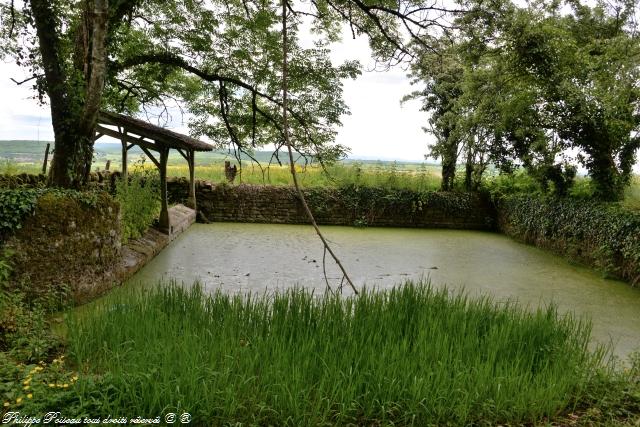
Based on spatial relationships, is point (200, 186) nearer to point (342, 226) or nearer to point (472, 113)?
point (342, 226)

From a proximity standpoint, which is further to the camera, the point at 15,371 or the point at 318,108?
the point at 318,108

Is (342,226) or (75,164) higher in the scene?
(75,164)

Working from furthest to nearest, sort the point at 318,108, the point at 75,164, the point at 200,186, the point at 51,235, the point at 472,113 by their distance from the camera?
the point at 200,186
the point at 472,113
the point at 318,108
the point at 75,164
the point at 51,235

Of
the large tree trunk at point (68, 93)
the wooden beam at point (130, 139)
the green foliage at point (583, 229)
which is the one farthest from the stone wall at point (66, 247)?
the green foliage at point (583, 229)

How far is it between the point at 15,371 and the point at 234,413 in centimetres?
136

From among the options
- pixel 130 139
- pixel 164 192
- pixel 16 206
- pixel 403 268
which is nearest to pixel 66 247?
pixel 16 206

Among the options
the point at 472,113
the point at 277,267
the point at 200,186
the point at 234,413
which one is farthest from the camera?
the point at 200,186

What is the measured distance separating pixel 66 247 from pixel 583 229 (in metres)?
8.42

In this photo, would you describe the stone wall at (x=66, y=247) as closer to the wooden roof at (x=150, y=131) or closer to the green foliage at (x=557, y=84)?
the wooden roof at (x=150, y=131)

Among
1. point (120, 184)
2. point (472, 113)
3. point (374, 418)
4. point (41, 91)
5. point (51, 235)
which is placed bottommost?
point (374, 418)

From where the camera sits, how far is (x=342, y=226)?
13047 mm

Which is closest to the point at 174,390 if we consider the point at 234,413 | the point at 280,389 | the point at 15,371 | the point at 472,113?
the point at 234,413

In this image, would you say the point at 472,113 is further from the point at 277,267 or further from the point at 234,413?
the point at 234,413

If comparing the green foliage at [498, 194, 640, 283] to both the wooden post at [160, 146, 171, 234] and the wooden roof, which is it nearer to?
the wooden roof
